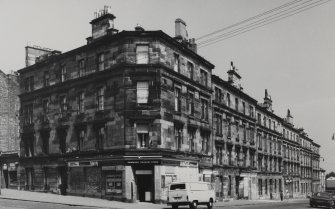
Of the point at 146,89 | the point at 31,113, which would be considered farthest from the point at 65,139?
the point at 146,89

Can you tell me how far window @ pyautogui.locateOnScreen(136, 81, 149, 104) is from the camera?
34844 mm

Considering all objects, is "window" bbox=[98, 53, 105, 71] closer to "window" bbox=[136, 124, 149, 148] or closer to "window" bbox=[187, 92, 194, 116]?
"window" bbox=[136, 124, 149, 148]

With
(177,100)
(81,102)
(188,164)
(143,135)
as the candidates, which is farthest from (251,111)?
(143,135)

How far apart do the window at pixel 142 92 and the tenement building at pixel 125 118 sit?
81 mm

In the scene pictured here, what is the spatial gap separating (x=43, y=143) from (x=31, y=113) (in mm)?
3950

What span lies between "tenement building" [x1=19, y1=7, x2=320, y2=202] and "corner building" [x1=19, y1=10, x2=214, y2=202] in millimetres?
84

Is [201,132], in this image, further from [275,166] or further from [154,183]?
[275,166]

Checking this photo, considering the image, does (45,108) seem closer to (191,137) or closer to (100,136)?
(100,136)

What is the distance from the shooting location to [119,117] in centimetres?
3488

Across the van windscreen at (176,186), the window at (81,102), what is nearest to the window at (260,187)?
the window at (81,102)

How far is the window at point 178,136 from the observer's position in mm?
37069

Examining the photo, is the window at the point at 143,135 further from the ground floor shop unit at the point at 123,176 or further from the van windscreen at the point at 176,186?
the van windscreen at the point at 176,186

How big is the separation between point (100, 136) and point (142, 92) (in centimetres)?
556

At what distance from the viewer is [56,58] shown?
41.9m
